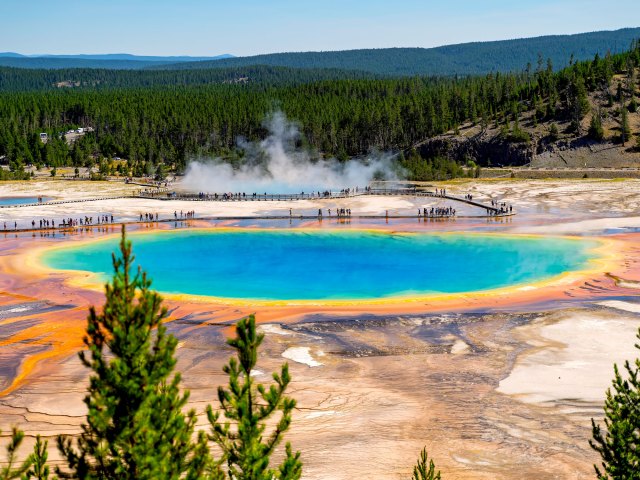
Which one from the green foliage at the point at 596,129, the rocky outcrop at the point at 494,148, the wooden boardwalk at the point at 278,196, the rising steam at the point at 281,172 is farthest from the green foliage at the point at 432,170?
the green foliage at the point at 596,129

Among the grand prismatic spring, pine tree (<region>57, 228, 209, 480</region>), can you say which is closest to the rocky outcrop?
the grand prismatic spring

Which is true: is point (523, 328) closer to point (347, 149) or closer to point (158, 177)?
point (158, 177)

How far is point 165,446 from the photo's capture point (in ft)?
32.9

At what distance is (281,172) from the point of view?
115 m

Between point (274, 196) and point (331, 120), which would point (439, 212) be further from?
point (331, 120)

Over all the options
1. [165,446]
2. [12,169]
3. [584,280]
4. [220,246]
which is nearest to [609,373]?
[584,280]

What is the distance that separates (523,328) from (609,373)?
6550 millimetres

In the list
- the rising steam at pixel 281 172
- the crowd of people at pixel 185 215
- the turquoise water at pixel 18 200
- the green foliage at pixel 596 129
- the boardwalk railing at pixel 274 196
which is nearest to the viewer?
the crowd of people at pixel 185 215

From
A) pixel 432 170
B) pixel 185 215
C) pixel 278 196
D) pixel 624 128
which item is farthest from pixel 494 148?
pixel 185 215

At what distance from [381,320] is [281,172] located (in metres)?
83.0

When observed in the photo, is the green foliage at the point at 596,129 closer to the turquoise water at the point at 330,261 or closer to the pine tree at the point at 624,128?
the pine tree at the point at 624,128

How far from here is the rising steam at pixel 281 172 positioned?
338 ft

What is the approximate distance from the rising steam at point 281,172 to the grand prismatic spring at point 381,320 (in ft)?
99.7

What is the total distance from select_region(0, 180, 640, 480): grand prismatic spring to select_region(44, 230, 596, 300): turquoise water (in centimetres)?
23
